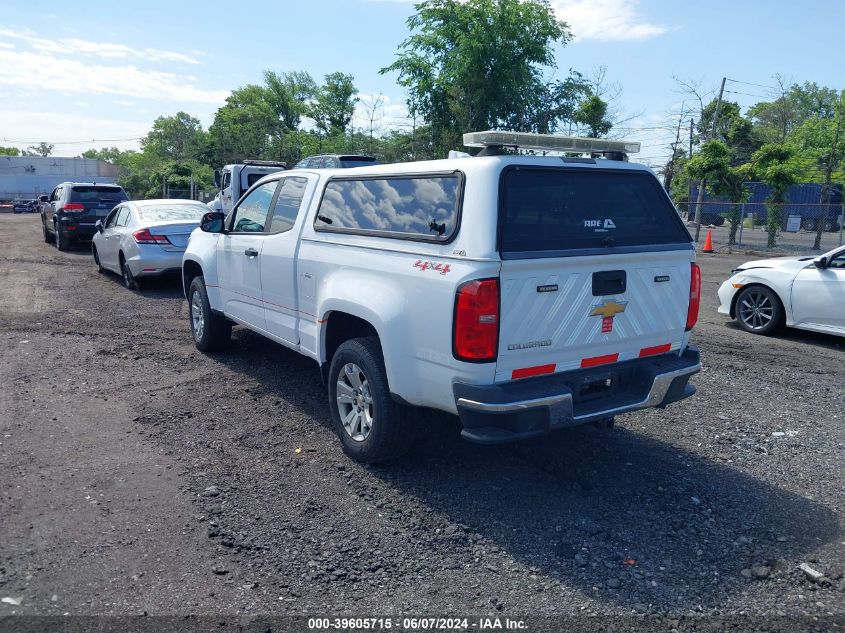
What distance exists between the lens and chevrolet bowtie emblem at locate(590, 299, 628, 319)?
13.6 ft

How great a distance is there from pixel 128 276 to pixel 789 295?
1011 cm

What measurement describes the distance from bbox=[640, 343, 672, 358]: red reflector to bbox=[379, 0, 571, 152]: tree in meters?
29.4

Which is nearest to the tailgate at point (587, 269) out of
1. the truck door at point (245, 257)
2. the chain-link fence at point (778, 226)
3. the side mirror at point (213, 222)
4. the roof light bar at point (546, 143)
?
the roof light bar at point (546, 143)

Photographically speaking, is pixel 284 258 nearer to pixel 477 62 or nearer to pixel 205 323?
pixel 205 323

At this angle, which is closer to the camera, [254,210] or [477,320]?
[477,320]

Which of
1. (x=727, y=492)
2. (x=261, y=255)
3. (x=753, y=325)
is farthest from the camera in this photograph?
(x=753, y=325)

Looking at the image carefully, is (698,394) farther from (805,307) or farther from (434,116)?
(434,116)

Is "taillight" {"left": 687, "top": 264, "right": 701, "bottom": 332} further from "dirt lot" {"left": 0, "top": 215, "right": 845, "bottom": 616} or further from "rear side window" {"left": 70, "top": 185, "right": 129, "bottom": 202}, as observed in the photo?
"rear side window" {"left": 70, "top": 185, "right": 129, "bottom": 202}

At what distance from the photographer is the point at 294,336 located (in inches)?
219

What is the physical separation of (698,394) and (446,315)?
368cm

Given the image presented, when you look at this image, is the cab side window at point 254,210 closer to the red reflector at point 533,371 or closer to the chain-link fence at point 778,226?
the red reflector at point 533,371

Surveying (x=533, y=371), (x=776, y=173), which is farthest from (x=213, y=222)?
(x=776, y=173)

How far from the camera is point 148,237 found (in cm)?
1120

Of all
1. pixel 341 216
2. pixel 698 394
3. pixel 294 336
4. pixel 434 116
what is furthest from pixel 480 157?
pixel 434 116
